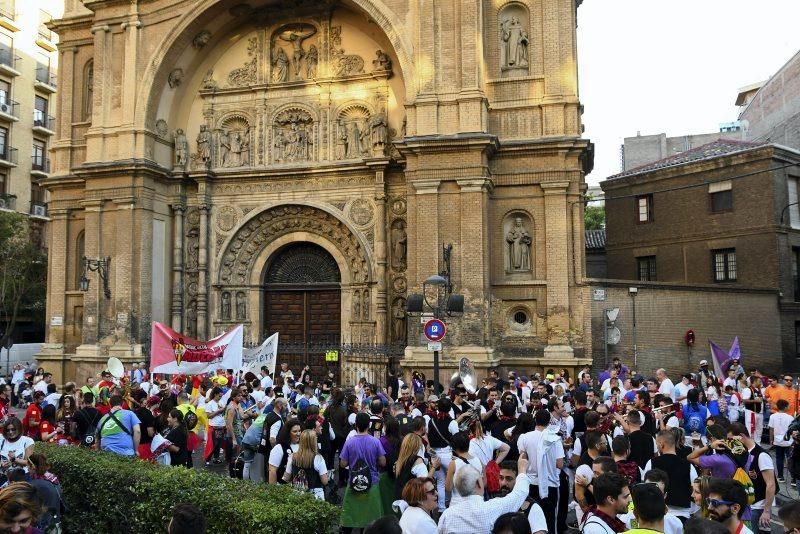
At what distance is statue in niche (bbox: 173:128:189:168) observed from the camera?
25.3m

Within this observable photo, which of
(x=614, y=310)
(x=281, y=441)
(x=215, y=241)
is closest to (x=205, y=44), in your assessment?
(x=215, y=241)

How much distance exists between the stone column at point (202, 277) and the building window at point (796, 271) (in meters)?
23.9

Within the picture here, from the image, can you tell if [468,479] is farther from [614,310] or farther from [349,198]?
[349,198]

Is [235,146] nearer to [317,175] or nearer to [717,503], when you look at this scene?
[317,175]

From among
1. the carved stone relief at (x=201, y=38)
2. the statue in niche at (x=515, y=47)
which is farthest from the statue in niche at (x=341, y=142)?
the statue in niche at (x=515, y=47)

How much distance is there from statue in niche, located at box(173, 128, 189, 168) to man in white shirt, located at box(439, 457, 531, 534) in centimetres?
2209

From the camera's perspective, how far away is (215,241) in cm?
2514

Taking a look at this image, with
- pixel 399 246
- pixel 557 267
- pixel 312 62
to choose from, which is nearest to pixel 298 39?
pixel 312 62

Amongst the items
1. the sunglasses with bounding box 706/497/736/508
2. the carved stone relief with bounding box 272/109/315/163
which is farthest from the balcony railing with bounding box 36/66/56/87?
the sunglasses with bounding box 706/497/736/508

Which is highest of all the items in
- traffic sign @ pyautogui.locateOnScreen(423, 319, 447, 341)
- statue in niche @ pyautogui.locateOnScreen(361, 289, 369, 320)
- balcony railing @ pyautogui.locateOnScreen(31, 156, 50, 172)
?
balcony railing @ pyautogui.locateOnScreen(31, 156, 50, 172)

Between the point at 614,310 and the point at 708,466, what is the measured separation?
15110mm

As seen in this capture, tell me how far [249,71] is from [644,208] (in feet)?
62.1

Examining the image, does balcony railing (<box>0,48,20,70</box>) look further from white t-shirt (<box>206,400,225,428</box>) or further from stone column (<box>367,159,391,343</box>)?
white t-shirt (<box>206,400,225,428</box>)

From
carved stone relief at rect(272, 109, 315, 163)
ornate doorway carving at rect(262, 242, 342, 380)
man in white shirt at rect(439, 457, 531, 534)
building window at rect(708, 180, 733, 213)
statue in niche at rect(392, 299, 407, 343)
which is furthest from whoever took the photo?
building window at rect(708, 180, 733, 213)
